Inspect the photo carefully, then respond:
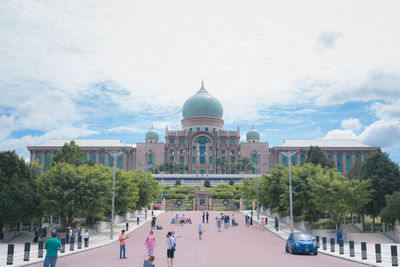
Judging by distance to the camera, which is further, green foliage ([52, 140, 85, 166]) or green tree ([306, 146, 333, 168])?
green tree ([306, 146, 333, 168])

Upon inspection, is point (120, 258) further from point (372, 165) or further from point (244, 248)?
point (372, 165)

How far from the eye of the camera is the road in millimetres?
19328

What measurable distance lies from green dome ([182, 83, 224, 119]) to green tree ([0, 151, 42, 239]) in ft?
278

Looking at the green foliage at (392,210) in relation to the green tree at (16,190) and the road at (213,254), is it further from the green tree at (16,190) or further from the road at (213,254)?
the green tree at (16,190)

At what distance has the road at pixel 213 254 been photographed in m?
19.3

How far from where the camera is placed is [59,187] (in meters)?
33.5

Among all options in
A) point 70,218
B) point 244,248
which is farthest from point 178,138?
point 244,248

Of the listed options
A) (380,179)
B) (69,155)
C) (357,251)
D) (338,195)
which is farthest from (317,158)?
(357,251)

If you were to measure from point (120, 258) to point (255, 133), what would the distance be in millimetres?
107977

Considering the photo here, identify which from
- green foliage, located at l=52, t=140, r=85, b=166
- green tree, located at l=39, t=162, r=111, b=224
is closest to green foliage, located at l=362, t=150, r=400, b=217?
green tree, located at l=39, t=162, r=111, b=224

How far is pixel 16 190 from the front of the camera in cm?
3353

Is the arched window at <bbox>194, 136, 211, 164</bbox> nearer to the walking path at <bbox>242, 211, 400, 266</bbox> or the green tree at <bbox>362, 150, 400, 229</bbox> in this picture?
the walking path at <bbox>242, 211, 400, 266</bbox>

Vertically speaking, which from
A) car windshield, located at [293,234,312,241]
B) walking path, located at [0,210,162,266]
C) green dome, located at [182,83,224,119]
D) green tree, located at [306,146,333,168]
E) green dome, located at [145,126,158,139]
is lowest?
walking path, located at [0,210,162,266]

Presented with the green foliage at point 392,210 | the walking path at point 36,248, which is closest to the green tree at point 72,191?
the walking path at point 36,248
